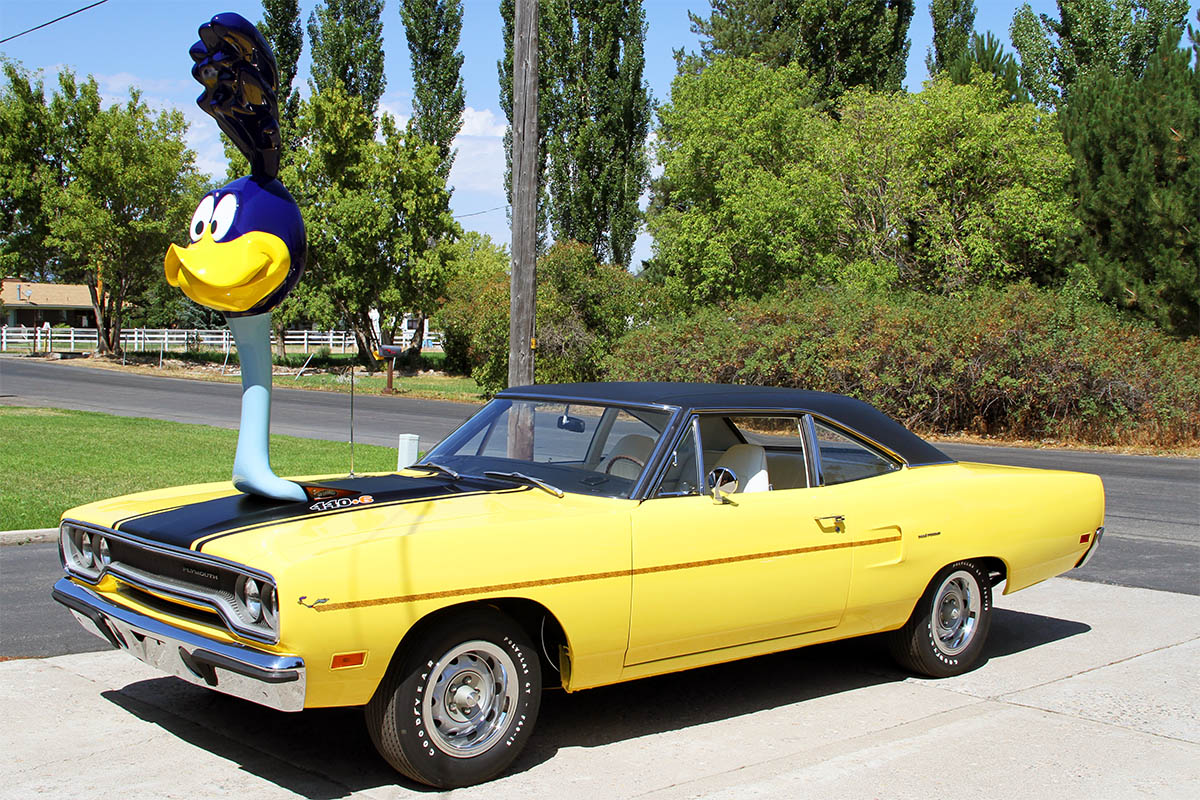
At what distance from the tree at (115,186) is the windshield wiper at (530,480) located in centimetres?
3889

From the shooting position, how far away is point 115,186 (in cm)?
4034

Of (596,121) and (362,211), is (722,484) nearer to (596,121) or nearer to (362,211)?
(596,121)

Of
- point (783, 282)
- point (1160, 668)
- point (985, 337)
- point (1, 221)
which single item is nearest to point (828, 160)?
point (783, 282)

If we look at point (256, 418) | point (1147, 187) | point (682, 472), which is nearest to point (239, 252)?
point (256, 418)

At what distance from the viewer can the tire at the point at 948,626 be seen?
236 inches

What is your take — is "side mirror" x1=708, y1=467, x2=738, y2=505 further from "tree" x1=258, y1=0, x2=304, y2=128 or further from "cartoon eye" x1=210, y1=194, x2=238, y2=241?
"tree" x1=258, y1=0, x2=304, y2=128

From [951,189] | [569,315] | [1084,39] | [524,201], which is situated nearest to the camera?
[524,201]

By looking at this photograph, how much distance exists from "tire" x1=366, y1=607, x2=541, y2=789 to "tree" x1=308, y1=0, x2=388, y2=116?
43.6 metres

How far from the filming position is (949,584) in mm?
6129

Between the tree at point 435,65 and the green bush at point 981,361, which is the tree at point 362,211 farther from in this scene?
the green bush at point 981,361

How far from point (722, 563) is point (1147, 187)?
81.2 feet

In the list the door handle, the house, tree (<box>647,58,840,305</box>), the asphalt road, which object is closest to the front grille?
the asphalt road

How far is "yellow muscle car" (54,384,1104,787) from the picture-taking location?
13.4 ft

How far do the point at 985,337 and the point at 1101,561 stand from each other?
13138 millimetres
